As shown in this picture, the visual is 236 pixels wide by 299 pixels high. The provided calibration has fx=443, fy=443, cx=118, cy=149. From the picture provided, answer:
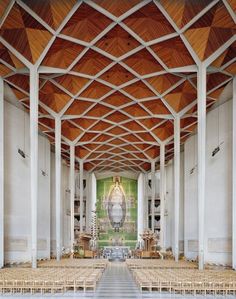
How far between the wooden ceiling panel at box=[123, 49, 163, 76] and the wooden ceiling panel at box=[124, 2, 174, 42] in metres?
2.13

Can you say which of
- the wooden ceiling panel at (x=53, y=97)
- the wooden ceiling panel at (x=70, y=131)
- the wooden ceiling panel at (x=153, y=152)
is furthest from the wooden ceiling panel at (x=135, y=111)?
the wooden ceiling panel at (x=153, y=152)

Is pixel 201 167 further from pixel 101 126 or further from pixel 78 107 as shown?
pixel 101 126

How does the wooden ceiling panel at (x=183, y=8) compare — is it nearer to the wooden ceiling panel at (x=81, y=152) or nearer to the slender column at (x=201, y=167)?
the slender column at (x=201, y=167)

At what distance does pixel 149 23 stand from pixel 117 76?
7053 mm

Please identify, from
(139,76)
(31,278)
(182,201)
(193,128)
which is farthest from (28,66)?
(182,201)

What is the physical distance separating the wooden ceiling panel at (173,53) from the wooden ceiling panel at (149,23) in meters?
0.86

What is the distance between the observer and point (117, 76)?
2861 cm

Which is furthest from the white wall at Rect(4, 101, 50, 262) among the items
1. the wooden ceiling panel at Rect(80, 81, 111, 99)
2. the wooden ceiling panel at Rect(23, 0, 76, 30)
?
the wooden ceiling panel at Rect(23, 0, 76, 30)

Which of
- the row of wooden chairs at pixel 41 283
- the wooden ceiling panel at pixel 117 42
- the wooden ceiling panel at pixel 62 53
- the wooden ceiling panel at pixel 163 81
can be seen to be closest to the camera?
the row of wooden chairs at pixel 41 283

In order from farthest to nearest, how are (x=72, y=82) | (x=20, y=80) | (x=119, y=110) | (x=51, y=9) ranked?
(x=119, y=110)
(x=72, y=82)
(x=20, y=80)
(x=51, y=9)

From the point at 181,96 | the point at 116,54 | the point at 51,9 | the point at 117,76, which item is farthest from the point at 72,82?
the point at 51,9

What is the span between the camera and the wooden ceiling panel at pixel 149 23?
21016 millimetres

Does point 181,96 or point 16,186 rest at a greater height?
point 181,96

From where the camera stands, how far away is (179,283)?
1578cm
